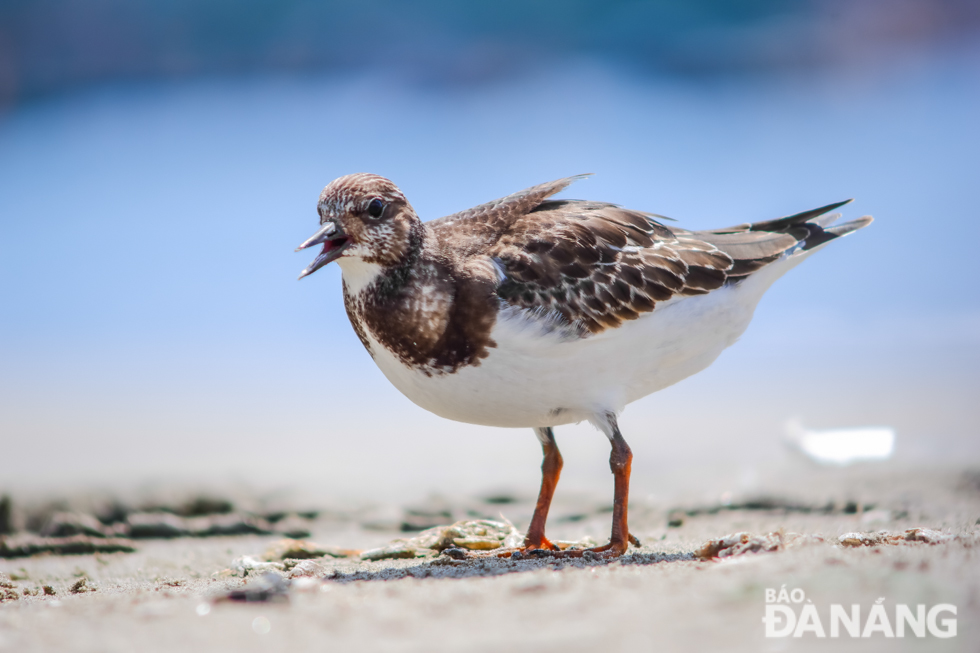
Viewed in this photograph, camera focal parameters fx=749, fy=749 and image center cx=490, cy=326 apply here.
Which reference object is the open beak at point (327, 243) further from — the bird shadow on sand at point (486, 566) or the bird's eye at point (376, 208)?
the bird shadow on sand at point (486, 566)

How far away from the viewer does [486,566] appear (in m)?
4.36

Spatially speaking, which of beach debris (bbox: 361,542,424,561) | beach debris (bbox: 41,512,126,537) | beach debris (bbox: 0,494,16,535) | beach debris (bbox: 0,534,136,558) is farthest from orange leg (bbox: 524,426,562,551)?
beach debris (bbox: 0,494,16,535)

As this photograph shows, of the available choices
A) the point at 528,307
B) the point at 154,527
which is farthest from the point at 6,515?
the point at 528,307

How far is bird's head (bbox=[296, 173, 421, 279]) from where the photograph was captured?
185 inches

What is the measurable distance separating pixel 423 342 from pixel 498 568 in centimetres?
139

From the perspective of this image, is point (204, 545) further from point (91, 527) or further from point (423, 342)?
point (423, 342)

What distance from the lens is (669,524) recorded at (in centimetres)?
696

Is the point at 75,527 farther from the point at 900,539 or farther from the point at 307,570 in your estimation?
the point at 900,539

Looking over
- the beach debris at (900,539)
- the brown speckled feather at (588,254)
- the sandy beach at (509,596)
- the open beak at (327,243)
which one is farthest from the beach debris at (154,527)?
the beach debris at (900,539)

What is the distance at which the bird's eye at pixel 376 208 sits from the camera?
473cm

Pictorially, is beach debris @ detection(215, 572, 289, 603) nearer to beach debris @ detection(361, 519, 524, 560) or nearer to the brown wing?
beach debris @ detection(361, 519, 524, 560)

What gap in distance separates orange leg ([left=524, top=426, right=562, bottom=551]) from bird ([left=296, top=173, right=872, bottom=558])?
15 mm

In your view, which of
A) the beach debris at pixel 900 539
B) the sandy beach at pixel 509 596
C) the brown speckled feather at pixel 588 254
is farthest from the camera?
the brown speckled feather at pixel 588 254

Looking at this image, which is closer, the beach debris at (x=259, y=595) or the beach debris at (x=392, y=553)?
the beach debris at (x=259, y=595)
